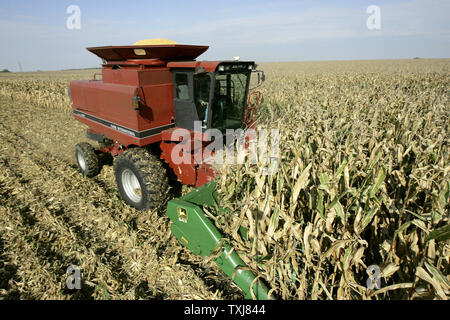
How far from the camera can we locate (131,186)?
387 centimetres

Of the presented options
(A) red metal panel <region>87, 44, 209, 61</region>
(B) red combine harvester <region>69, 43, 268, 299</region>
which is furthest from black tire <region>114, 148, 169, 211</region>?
(A) red metal panel <region>87, 44, 209, 61</region>

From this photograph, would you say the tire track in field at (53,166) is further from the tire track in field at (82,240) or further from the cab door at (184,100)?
the cab door at (184,100)

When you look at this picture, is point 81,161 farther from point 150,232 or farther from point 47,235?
point 150,232

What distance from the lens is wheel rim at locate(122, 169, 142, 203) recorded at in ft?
12.3

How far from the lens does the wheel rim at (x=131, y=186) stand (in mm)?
3739

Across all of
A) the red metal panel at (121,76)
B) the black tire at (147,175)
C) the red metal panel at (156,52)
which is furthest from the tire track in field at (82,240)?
the red metal panel at (156,52)

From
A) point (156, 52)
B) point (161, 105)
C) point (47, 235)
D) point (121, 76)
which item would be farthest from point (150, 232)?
point (156, 52)

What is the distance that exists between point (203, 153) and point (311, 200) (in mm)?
2118

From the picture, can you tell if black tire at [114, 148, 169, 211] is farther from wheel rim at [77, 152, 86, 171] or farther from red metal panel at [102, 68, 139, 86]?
wheel rim at [77, 152, 86, 171]

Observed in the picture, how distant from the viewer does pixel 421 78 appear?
10562mm

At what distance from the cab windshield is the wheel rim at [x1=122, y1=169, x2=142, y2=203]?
1534 millimetres

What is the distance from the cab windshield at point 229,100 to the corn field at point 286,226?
0.93 meters
